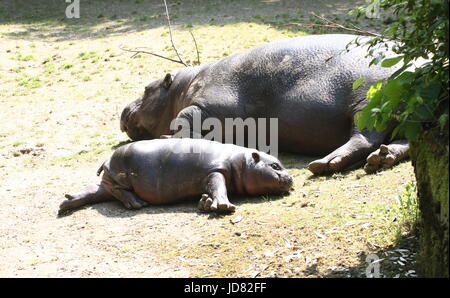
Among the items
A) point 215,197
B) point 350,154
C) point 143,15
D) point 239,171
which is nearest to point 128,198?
point 215,197

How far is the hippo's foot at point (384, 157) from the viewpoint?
22.5 feet

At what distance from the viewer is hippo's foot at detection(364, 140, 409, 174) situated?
22.5 feet

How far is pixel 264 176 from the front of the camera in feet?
22.3

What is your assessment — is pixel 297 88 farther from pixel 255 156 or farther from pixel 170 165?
pixel 170 165

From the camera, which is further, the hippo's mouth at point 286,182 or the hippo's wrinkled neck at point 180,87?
the hippo's wrinkled neck at point 180,87

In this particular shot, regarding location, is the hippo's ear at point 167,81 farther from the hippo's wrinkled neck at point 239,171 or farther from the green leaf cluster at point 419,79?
the green leaf cluster at point 419,79

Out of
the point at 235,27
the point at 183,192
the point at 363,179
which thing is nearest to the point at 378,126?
the point at 363,179

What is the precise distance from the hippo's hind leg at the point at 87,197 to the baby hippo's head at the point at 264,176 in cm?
147

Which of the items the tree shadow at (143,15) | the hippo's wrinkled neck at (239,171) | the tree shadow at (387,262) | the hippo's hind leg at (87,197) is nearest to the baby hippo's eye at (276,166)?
the hippo's wrinkled neck at (239,171)

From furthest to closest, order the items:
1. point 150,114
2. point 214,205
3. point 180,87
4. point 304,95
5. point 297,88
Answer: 1. point 150,114
2. point 180,87
3. point 297,88
4. point 304,95
5. point 214,205

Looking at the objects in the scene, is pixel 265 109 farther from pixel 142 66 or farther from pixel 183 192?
pixel 142 66

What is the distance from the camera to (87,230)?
641cm

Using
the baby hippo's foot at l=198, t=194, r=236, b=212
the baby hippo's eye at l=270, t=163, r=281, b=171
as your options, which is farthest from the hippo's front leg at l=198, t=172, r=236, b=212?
the baby hippo's eye at l=270, t=163, r=281, b=171

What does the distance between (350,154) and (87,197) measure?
2.69 m
